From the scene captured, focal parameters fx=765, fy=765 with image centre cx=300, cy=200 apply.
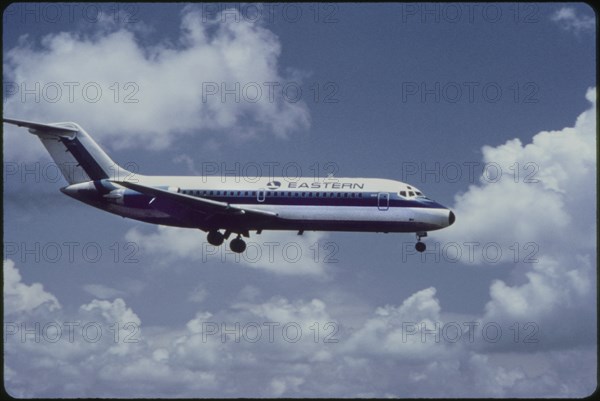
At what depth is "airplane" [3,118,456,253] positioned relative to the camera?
45.1m

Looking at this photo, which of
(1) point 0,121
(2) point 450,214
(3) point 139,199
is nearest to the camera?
(1) point 0,121

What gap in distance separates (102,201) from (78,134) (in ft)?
17.8

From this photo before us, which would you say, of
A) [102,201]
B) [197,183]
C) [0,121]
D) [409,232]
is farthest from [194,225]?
[0,121]

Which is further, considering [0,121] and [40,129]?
[40,129]

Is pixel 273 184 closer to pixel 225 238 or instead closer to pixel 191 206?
pixel 225 238

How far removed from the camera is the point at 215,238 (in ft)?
159

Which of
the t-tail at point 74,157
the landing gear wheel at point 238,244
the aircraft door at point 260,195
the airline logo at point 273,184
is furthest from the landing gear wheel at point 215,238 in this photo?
the t-tail at point 74,157

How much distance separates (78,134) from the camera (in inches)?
2013

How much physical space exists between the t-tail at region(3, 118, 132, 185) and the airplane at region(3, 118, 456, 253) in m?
0.07

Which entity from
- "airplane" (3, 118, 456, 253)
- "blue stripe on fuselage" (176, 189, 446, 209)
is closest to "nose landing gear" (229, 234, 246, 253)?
"airplane" (3, 118, 456, 253)

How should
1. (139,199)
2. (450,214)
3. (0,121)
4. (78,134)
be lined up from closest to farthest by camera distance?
(0,121) → (450,214) → (139,199) → (78,134)

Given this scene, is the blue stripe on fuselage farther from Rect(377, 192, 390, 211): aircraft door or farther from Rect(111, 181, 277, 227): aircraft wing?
Rect(111, 181, 277, 227): aircraft wing

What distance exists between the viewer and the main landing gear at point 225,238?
4822 cm

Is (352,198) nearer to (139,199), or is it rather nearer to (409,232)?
(409,232)
